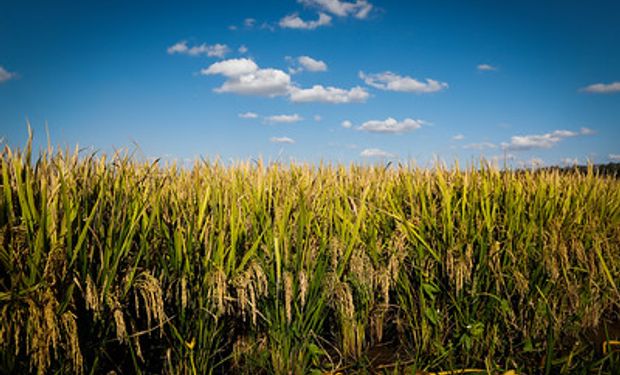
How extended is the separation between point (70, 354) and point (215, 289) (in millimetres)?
782

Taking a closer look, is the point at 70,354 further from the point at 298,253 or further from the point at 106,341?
the point at 298,253

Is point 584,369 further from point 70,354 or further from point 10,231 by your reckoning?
point 10,231

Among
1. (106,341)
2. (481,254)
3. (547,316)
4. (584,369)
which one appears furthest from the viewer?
(547,316)

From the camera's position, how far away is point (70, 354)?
2.24 metres

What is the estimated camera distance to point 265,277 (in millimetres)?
2699

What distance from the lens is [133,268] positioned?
248cm

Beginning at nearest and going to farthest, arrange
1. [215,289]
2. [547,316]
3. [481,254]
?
[215,289]
[481,254]
[547,316]

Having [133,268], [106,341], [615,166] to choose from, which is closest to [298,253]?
[133,268]

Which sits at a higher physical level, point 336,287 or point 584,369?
point 336,287

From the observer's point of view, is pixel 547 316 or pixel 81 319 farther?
pixel 547 316

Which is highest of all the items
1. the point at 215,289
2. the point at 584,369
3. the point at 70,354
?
the point at 215,289

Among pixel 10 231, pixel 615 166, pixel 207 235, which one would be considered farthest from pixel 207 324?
pixel 615 166

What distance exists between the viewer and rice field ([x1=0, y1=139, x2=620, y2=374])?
2274 millimetres

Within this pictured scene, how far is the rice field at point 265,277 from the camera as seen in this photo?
2.27 meters
